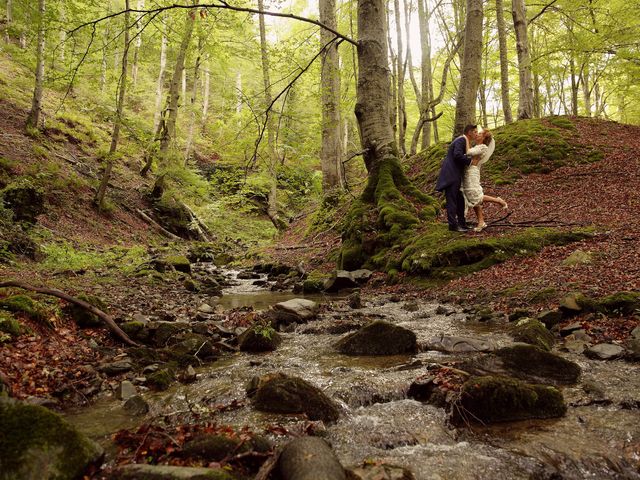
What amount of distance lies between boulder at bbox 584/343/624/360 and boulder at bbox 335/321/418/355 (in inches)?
67.5

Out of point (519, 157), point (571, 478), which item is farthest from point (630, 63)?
point (571, 478)

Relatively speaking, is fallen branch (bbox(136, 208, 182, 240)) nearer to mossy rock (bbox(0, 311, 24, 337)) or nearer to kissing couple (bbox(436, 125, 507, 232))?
kissing couple (bbox(436, 125, 507, 232))

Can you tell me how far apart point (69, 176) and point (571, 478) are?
17.1 metres

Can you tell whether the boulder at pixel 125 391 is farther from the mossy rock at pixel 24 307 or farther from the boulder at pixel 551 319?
the boulder at pixel 551 319

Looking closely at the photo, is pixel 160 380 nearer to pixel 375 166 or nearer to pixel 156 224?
pixel 375 166

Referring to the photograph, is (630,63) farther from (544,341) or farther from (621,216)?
(544,341)

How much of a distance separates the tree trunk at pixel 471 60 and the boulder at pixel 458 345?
9.05 m

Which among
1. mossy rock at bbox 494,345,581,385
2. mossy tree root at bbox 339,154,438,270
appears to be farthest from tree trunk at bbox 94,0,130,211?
mossy rock at bbox 494,345,581,385

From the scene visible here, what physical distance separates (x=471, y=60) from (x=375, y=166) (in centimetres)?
447

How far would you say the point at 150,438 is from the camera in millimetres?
2621

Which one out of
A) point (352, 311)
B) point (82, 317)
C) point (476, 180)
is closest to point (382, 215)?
point (476, 180)

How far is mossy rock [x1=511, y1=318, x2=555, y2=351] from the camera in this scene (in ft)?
13.8

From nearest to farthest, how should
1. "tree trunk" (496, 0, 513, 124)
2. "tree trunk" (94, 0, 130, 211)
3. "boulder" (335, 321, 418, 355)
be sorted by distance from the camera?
"boulder" (335, 321, 418, 355) < "tree trunk" (94, 0, 130, 211) < "tree trunk" (496, 0, 513, 124)

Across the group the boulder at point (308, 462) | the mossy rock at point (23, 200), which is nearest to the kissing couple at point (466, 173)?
the boulder at point (308, 462)
